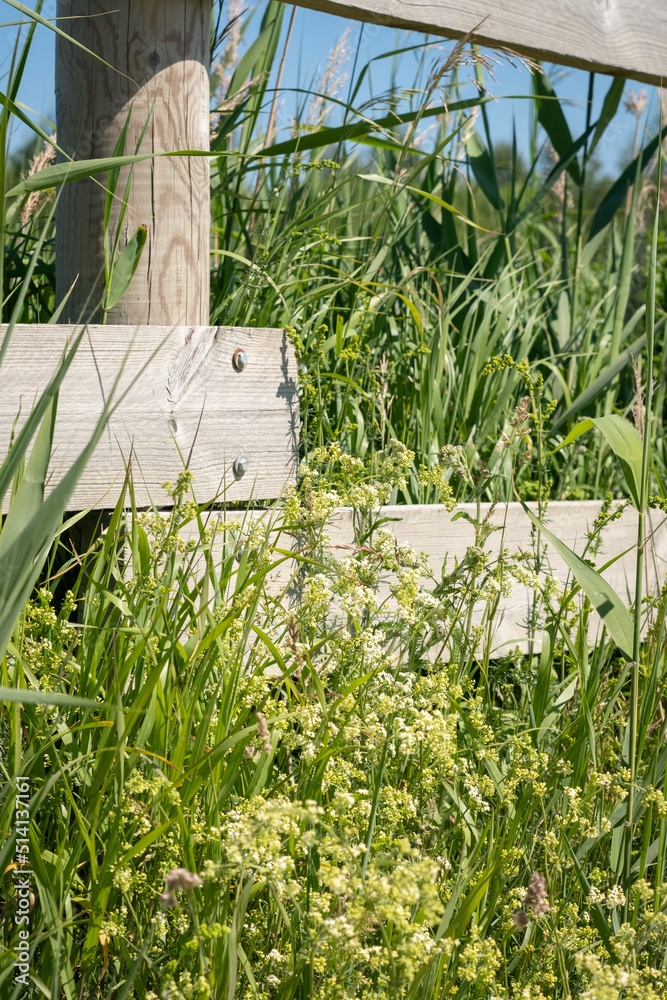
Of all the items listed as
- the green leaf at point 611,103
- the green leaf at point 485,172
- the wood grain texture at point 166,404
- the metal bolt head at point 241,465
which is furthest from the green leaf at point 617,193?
the metal bolt head at point 241,465

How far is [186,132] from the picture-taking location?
1.79 m

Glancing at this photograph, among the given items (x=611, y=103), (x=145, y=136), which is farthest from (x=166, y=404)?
(x=611, y=103)

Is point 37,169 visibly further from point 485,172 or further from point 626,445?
point 626,445

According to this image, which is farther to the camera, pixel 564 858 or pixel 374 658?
pixel 564 858

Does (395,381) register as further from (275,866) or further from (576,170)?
(275,866)

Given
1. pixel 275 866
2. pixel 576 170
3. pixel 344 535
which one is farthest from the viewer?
pixel 576 170

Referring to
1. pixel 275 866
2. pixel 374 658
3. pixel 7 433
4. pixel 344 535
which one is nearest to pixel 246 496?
pixel 344 535

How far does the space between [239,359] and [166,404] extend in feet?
0.77

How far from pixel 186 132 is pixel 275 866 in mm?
1586

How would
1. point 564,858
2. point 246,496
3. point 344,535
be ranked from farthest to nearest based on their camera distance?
point 344,535 → point 246,496 → point 564,858

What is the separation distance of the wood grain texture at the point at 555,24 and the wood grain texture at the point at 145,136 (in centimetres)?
46

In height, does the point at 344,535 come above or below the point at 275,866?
above

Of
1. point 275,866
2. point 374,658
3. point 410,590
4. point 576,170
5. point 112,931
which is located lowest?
point 112,931

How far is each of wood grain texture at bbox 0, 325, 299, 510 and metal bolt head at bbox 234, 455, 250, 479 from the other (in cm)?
1
